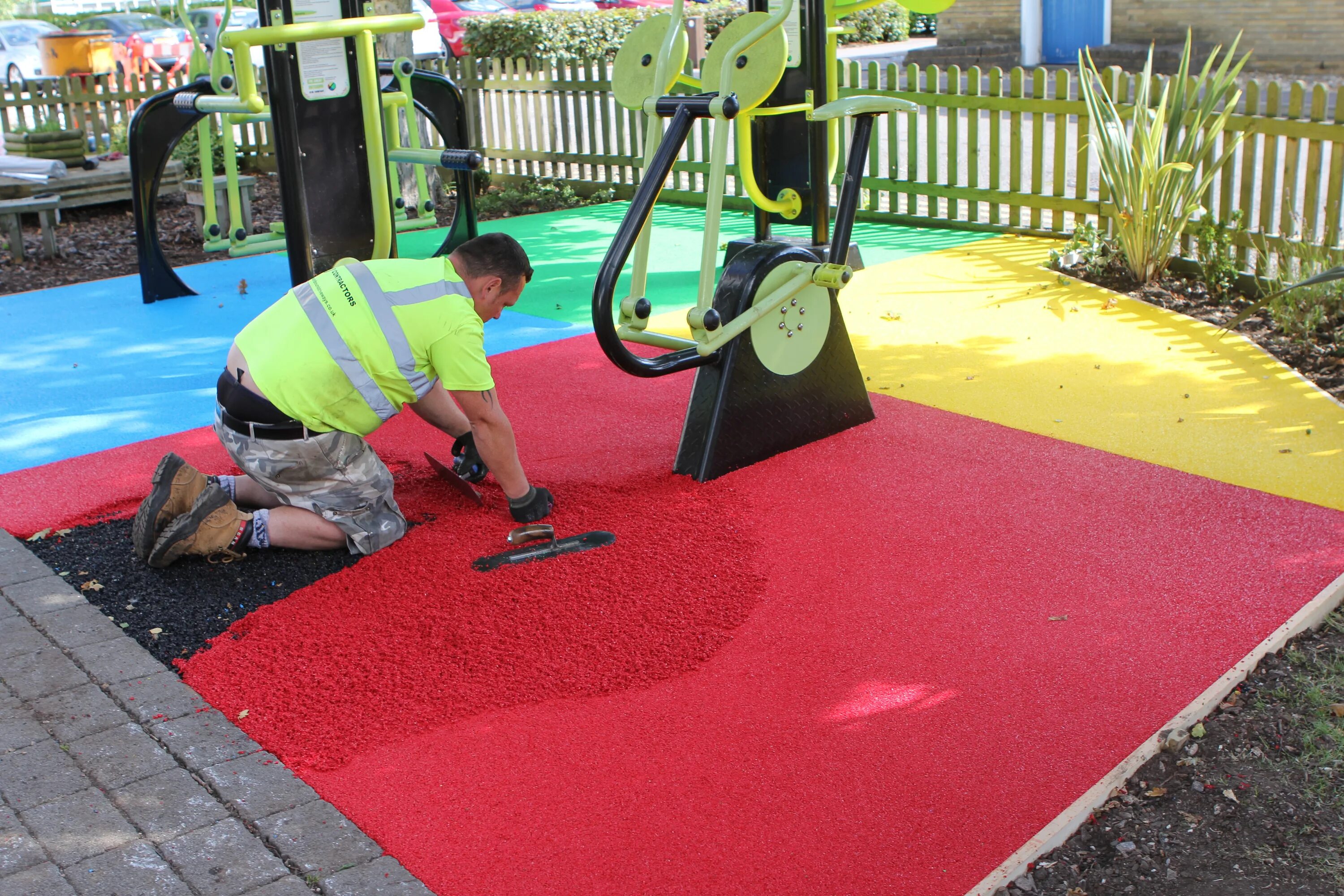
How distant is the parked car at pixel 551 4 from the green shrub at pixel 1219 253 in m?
18.5

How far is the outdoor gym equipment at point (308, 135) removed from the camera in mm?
5734

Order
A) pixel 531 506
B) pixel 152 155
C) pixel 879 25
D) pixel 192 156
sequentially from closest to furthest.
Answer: pixel 531 506 < pixel 152 155 < pixel 192 156 < pixel 879 25

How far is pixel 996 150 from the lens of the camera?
28.9ft

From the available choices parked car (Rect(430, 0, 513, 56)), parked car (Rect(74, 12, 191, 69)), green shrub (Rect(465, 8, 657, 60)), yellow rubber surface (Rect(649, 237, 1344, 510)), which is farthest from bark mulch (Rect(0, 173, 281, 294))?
parked car (Rect(74, 12, 191, 69))

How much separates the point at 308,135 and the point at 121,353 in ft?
5.67

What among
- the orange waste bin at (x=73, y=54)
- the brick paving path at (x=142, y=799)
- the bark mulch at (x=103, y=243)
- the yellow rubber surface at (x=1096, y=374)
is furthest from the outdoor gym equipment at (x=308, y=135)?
the orange waste bin at (x=73, y=54)

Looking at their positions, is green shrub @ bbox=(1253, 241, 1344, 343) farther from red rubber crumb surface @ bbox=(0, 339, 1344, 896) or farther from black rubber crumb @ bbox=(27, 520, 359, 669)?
black rubber crumb @ bbox=(27, 520, 359, 669)

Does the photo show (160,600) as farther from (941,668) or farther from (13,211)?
(13,211)

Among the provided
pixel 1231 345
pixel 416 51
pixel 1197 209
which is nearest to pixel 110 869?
pixel 1231 345

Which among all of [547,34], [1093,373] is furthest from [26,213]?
[547,34]

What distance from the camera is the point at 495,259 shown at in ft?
12.8

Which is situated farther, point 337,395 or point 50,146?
point 50,146

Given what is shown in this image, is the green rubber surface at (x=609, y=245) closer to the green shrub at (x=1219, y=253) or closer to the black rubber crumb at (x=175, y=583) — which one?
the green shrub at (x=1219, y=253)

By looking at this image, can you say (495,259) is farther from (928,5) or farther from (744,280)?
(928,5)
